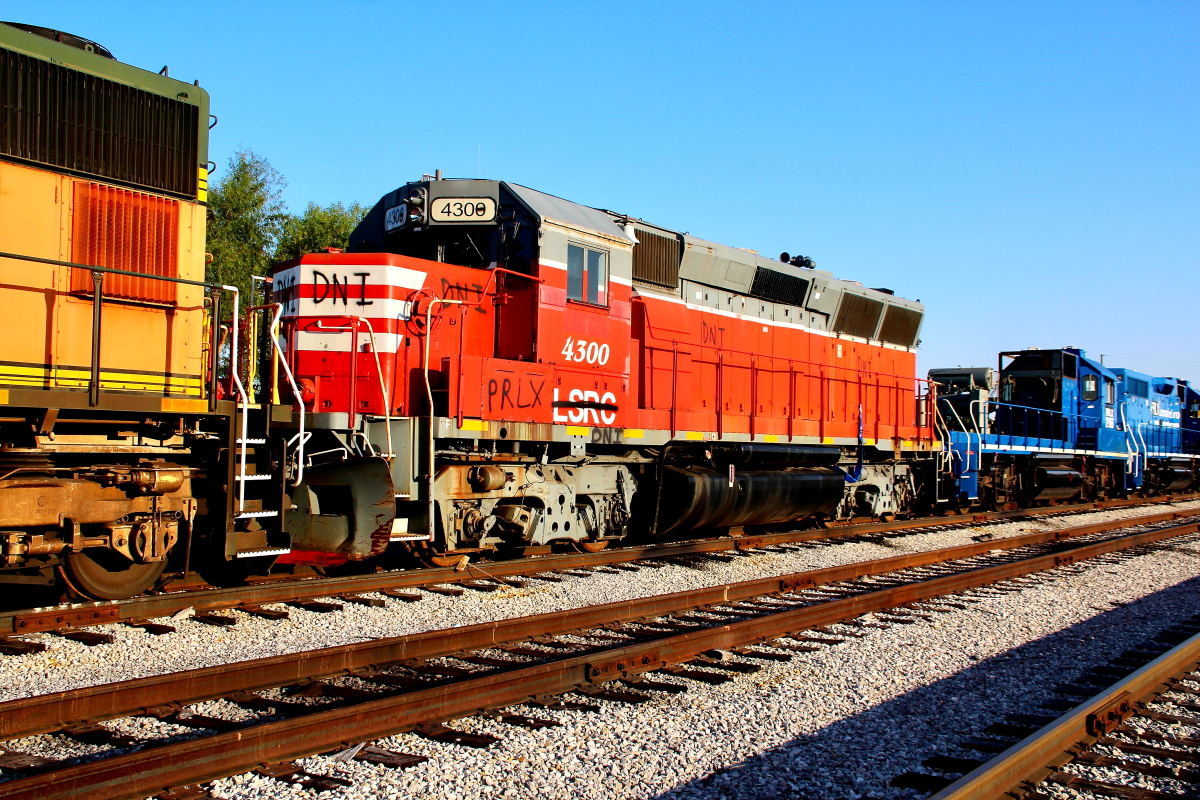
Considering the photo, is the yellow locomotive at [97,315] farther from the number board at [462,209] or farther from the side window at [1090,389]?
the side window at [1090,389]

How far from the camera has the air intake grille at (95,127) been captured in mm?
5926

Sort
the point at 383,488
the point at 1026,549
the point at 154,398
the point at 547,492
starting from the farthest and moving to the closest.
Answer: the point at 1026,549
the point at 547,492
the point at 383,488
the point at 154,398

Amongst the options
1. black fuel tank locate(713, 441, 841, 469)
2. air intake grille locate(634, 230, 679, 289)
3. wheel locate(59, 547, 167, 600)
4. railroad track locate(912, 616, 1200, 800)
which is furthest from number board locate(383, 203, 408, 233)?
railroad track locate(912, 616, 1200, 800)

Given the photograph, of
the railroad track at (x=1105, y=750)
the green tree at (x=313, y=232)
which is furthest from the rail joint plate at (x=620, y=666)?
the green tree at (x=313, y=232)

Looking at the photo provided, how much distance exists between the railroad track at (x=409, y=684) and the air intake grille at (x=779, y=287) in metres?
5.51

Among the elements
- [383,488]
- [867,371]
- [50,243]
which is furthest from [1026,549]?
[50,243]

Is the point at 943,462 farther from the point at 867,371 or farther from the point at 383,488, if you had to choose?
the point at 383,488

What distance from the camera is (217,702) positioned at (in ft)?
14.9

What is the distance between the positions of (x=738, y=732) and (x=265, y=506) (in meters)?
4.26

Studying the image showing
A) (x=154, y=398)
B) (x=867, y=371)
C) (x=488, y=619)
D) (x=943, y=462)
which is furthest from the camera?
(x=943, y=462)

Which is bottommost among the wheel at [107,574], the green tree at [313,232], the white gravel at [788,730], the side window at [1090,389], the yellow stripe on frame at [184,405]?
the white gravel at [788,730]

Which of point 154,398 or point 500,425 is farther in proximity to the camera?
point 500,425

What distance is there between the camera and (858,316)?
14711 mm

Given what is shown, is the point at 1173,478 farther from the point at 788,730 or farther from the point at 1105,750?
the point at 788,730
